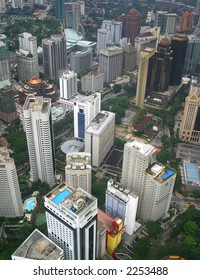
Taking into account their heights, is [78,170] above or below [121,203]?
above

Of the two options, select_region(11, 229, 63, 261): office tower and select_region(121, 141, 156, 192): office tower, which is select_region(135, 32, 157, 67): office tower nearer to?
select_region(121, 141, 156, 192): office tower

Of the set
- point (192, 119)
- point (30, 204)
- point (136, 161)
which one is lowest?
point (30, 204)

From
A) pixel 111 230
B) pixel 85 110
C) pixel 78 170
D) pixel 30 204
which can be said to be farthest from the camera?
pixel 85 110

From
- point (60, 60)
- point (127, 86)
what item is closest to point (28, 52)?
point (60, 60)

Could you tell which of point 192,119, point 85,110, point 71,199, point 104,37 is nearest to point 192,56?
point 104,37

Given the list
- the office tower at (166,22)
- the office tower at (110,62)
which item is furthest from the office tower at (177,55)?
the office tower at (166,22)

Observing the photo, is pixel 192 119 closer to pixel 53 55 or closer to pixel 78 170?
pixel 78 170
